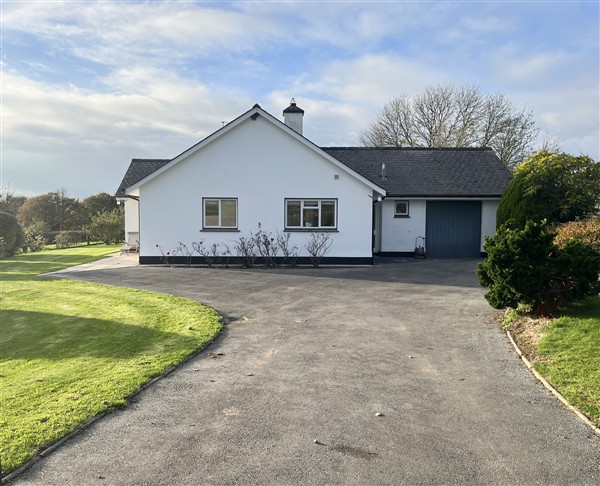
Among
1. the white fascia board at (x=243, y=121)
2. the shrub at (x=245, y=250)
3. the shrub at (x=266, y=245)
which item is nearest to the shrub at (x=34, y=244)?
the white fascia board at (x=243, y=121)

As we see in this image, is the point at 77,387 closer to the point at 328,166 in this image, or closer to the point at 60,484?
the point at 60,484

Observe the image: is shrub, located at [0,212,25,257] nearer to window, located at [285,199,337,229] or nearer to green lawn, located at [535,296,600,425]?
window, located at [285,199,337,229]

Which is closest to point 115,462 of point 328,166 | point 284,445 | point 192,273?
point 284,445

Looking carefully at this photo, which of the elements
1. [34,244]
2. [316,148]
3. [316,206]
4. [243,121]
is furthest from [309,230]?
[34,244]

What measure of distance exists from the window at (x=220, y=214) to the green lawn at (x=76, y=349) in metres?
5.81

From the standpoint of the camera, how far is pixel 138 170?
27141 millimetres

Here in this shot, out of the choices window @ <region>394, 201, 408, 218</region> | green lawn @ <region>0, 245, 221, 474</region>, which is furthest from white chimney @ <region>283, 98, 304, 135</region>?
green lawn @ <region>0, 245, 221, 474</region>

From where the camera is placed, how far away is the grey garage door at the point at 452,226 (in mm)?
22125

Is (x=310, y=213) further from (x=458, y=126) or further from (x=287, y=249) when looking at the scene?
(x=458, y=126)

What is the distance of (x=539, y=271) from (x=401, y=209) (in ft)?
46.8

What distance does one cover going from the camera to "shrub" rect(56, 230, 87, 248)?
32969 mm

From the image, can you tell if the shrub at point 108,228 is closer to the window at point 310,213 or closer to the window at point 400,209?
the window at point 310,213

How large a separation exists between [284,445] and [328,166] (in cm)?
1528

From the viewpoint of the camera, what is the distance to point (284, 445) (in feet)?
14.4
